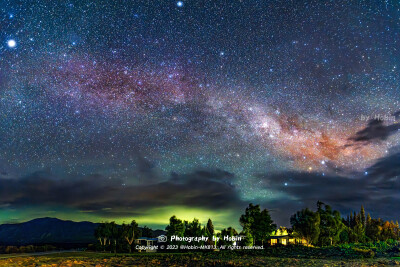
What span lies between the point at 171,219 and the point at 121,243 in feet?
47.9

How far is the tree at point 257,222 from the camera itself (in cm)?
6931

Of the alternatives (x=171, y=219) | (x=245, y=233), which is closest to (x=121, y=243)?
(x=171, y=219)

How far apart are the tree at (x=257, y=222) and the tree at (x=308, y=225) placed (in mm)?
9560

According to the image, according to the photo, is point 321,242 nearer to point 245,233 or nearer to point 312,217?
point 312,217

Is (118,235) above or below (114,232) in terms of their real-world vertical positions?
below

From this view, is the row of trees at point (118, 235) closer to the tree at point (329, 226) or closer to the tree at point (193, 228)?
the tree at point (193, 228)

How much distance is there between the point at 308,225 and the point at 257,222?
14392 mm

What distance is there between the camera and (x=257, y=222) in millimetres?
70000

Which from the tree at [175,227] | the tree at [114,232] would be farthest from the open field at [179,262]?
the tree at [114,232]

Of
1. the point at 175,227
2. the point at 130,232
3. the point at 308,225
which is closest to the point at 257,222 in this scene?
the point at 308,225

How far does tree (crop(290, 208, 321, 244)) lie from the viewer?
7381 centimetres

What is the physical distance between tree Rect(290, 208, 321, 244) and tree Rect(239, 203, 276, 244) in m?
9.56

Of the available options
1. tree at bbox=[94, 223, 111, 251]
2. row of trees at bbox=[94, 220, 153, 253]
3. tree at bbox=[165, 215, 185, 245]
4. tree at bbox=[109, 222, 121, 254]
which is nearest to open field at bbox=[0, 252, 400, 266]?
tree at bbox=[165, 215, 185, 245]

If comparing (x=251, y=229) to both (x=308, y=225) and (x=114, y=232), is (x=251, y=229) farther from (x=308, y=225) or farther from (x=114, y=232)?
(x=114, y=232)
